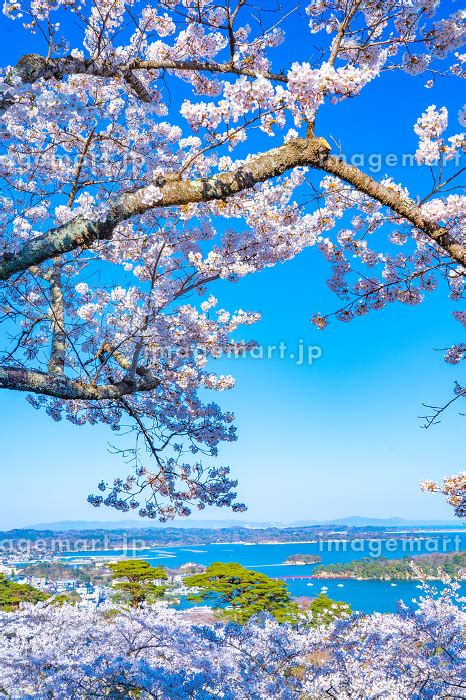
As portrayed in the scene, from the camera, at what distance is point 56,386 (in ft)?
9.53

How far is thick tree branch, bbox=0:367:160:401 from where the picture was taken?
270 centimetres

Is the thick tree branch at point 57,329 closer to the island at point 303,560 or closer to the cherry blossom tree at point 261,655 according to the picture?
the cherry blossom tree at point 261,655

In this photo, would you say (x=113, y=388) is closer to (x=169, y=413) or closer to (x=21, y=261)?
(x=21, y=261)

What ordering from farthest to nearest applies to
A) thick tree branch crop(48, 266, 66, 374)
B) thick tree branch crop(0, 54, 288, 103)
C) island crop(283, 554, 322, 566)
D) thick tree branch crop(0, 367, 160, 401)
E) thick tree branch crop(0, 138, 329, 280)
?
1. island crop(283, 554, 322, 566)
2. thick tree branch crop(48, 266, 66, 374)
3. thick tree branch crop(0, 367, 160, 401)
4. thick tree branch crop(0, 54, 288, 103)
5. thick tree branch crop(0, 138, 329, 280)

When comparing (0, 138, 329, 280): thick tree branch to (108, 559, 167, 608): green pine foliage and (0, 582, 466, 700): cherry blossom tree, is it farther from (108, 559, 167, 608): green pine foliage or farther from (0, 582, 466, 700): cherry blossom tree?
(108, 559, 167, 608): green pine foliage

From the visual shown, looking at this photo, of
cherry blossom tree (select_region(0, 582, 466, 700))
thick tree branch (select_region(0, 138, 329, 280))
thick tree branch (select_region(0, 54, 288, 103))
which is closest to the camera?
thick tree branch (select_region(0, 138, 329, 280))

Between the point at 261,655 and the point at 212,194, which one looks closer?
the point at 212,194

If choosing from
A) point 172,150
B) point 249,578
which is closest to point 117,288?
point 172,150

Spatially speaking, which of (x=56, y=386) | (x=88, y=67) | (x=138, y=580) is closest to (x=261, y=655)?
(x=56, y=386)

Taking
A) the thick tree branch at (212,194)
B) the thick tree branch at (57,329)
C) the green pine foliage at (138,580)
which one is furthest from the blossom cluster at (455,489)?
the green pine foliage at (138,580)

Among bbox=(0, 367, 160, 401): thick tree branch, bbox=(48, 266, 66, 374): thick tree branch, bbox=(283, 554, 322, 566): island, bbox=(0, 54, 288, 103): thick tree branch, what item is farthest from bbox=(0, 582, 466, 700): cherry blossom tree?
bbox=(283, 554, 322, 566): island

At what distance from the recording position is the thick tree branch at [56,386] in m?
2.70

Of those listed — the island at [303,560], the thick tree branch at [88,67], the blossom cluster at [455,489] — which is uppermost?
the thick tree branch at [88,67]

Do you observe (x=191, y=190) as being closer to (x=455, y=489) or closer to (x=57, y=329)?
(x=57, y=329)
